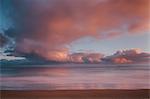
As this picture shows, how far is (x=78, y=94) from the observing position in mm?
1491

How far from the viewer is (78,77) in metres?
1.51

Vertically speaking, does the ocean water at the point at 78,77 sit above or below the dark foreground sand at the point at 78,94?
above

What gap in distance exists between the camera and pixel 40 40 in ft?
5.02

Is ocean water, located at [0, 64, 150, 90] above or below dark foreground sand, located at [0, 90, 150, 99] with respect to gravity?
above

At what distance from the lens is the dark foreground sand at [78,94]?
1480 mm

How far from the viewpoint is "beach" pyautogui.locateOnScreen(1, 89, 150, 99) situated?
148 cm

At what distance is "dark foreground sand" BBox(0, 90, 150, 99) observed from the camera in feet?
4.86

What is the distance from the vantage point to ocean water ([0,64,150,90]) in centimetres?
150

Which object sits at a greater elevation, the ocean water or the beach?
the ocean water

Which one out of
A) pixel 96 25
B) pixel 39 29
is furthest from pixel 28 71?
pixel 96 25

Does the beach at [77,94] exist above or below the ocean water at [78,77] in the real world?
below

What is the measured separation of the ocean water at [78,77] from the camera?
1.50 metres

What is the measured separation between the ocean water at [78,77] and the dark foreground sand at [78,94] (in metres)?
0.02

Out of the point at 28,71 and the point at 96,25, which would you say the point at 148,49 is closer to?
the point at 96,25
